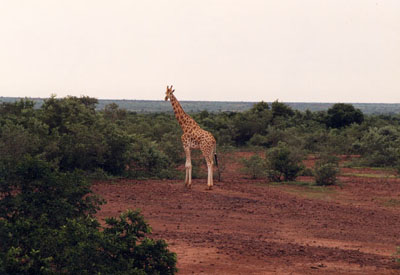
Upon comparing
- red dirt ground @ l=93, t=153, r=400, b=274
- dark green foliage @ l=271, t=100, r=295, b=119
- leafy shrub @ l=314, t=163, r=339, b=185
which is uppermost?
dark green foliage @ l=271, t=100, r=295, b=119

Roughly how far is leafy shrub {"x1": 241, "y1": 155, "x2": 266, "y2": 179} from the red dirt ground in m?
1.03

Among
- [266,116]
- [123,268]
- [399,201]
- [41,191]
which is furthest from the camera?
[266,116]

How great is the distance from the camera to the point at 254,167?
2045 centimetres

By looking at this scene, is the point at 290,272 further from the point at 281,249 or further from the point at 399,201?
the point at 399,201

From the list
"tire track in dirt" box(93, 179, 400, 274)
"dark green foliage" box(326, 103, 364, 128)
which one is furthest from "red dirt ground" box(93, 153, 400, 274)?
"dark green foliage" box(326, 103, 364, 128)

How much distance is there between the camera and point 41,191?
26.9 ft

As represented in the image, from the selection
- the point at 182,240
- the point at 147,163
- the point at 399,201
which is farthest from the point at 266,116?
the point at 182,240

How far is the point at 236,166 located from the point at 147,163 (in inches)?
199

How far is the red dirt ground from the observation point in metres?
9.11

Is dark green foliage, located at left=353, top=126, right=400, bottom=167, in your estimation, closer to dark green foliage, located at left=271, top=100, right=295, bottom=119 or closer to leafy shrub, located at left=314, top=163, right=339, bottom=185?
leafy shrub, located at left=314, top=163, right=339, bottom=185

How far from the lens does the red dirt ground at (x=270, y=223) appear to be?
9109 millimetres

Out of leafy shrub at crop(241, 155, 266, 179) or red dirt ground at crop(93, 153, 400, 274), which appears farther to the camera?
leafy shrub at crop(241, 155, 266, 179)

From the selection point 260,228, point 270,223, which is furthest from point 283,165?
point 260,228

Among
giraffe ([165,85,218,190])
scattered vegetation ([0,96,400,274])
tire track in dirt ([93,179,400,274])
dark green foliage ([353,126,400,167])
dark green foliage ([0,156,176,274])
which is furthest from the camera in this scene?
dark green foliage ([353,126,400,167])
